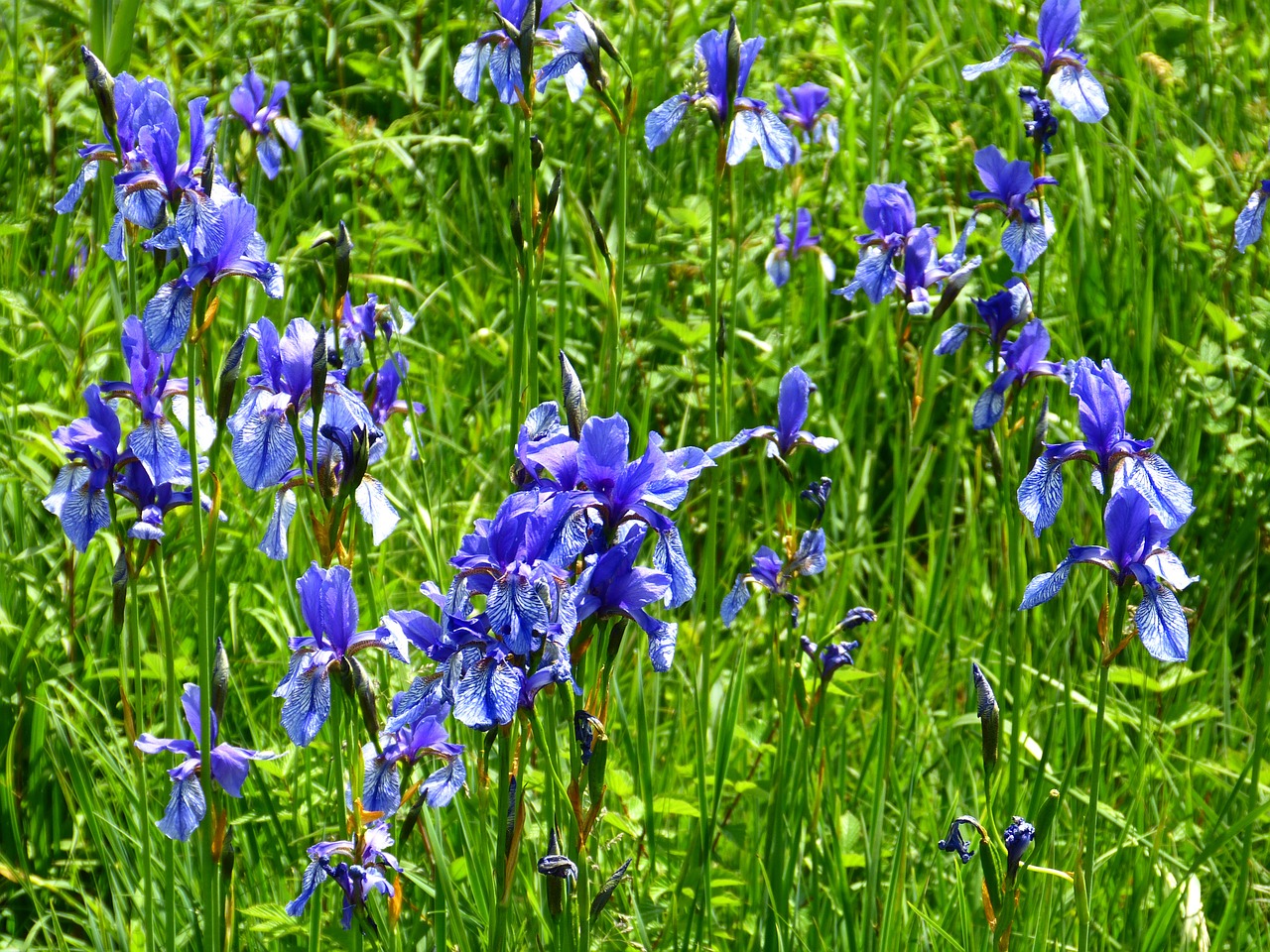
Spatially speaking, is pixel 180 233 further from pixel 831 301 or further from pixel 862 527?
pixel 831 301

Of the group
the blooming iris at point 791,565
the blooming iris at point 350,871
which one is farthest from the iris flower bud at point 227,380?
the blooming iris at point 791,565

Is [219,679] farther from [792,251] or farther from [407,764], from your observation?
[792,251]

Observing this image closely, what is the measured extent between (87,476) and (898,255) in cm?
170

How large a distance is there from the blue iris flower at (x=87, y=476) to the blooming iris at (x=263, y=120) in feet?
5.63

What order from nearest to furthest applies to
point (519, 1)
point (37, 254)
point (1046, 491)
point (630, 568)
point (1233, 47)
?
1. point (630, 568)
2. point (1046, 491)
3. point (519, 1)
4. point (37, 254)
5. point (1233, 47)

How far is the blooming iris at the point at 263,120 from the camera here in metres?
3.38

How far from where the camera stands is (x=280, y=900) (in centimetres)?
218

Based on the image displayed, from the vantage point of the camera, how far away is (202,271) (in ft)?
5.01

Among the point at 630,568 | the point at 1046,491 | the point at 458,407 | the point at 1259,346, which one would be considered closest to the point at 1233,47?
the point at 1259,346

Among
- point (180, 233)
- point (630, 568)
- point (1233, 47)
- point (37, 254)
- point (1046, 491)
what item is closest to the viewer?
point (630, 568)

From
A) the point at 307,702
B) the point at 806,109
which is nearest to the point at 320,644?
the point at 307,702

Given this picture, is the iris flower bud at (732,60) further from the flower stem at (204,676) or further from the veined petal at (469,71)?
the flower stem at (204,676)

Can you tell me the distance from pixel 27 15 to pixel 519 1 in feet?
9.54

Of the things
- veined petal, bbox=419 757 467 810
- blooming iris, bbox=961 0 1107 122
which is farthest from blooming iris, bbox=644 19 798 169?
veined petal, bbox=419 757 467 810
